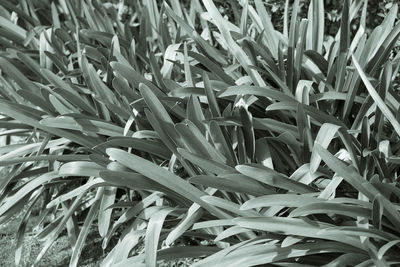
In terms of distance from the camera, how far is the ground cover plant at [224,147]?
2.16 metres

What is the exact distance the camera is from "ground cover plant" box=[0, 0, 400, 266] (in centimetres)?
216

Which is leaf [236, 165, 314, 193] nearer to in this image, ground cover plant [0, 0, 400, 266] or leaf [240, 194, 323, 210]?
ground cover plant [0, 0, 400, 266]

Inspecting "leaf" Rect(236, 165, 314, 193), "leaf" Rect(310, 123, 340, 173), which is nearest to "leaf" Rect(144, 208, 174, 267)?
"leaf" Rect(236, 165, 314, 193)

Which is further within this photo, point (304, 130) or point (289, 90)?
point (289, 90)

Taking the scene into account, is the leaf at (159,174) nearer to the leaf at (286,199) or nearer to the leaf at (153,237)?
the leaf at (153,237)

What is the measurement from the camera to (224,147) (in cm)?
251

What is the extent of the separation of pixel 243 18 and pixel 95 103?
77 centimetres

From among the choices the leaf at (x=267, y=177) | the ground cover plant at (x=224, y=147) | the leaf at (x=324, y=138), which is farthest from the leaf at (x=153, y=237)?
the leaf at (x=324, y=138)

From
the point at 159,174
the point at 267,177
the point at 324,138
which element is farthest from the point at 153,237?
the point at 324,138

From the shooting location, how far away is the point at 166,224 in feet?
8.45

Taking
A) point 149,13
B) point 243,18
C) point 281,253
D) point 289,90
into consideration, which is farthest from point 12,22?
point 281,253

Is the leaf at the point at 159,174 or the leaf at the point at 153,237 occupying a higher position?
the leaf at the point at 159,174

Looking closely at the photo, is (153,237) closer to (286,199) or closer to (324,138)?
(286,199)

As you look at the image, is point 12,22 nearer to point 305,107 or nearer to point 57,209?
point 57,209
